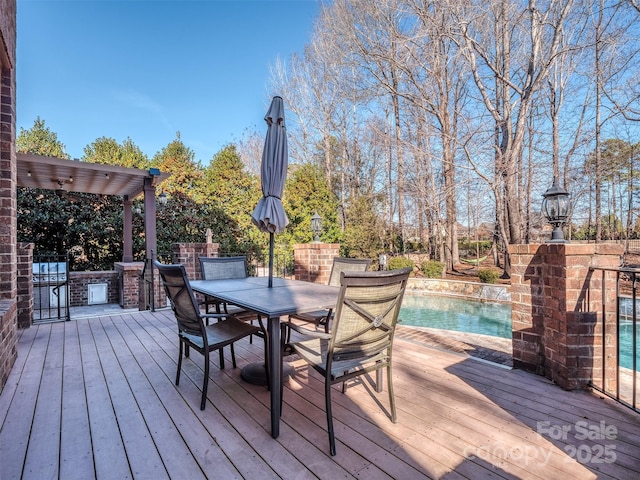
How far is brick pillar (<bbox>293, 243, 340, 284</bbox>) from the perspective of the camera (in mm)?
5129

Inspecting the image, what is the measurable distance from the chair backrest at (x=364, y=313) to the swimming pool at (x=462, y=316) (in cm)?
440

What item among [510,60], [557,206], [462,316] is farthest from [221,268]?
[510,60]

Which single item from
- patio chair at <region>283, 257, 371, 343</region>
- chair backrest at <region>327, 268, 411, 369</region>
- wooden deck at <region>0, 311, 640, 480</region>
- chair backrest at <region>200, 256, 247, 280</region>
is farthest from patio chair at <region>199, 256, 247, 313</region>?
chair backrest at <region>327, 268, 411, 369</region>

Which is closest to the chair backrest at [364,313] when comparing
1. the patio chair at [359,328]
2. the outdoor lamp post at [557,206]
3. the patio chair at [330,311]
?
the patio chair at [359,328]

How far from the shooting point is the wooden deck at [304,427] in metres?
1.53

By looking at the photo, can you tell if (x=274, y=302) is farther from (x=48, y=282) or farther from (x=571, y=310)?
(x=48, y=282)

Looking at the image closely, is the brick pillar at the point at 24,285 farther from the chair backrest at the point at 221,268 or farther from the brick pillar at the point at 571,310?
the brick pillar at the point at 571,310

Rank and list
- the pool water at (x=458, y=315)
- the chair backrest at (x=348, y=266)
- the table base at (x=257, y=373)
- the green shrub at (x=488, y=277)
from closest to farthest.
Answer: the table base at (x=257, y=373) → the chair backrest at (x=348, y=266) → the pool water at (x=458, y=315) → the green shrub at (x=488, y=277)

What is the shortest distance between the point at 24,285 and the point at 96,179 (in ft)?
8.87

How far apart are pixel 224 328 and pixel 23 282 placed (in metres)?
3.44

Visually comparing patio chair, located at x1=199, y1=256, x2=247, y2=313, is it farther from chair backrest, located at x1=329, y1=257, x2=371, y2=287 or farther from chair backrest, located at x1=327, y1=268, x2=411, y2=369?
chair backrest, located at x1=327, y1=268, x2=411, y2=369

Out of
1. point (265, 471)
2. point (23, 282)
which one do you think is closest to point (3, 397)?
point (265, 471)

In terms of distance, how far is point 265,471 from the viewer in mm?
1504

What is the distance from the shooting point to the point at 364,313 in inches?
69.9
